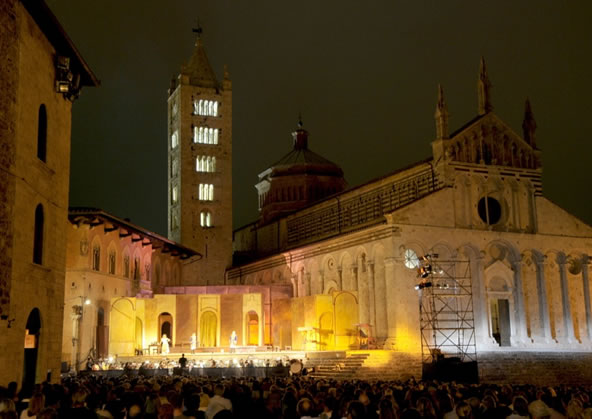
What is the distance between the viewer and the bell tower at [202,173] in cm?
6212

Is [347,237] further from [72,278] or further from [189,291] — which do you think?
[72,278]

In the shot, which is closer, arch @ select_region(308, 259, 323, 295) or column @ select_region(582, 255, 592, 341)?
column @ select_region(582, 255, 592, 341)

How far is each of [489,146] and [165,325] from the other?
76.5 feet

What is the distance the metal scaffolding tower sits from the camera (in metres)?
40.7

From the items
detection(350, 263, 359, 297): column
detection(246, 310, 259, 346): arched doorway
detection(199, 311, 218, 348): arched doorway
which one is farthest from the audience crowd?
detection(246, 310, 259, 346): arched doorway

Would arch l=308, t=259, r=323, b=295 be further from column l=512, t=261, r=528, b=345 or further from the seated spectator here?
the seated spectator

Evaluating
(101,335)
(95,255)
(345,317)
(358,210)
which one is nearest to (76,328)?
(101,335)

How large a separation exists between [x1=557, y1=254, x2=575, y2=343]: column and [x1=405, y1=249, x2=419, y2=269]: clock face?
1036 cm

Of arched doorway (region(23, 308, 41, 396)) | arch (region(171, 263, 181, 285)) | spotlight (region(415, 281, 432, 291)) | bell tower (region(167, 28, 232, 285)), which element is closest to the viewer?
arched doorway (region(23, 308, 41, 396))

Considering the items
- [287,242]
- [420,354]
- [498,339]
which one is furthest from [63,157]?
[287,242]

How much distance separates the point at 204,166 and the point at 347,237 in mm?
21958

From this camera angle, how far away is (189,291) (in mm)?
50156

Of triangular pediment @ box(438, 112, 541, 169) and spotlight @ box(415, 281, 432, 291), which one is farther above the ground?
triangular pediment @ box(438, 112, 541, 169)

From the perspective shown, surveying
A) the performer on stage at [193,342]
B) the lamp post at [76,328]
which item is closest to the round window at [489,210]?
the performer on stage at [193,342]
